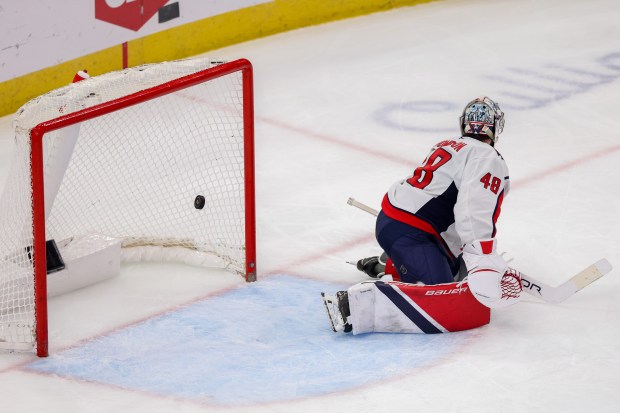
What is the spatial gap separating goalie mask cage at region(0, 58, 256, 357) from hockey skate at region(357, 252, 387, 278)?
1.15 ft

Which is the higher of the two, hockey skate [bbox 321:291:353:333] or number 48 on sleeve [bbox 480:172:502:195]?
number 48 on sleeve [bbox 480:172:502:195]

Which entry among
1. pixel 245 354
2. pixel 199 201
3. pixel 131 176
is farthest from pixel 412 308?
pixel 131 176

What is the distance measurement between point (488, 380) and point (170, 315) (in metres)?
1.02

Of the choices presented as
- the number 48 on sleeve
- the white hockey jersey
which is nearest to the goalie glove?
the white hockey jersey

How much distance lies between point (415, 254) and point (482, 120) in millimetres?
428

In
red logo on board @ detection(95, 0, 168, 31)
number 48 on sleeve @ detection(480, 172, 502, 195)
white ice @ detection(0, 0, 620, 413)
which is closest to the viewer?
white ice @ detection(0, 0, 620, 413)

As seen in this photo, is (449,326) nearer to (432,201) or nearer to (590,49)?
(432,201)

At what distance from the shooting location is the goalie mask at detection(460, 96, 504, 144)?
3512mm

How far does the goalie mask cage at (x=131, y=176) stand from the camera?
3383mm

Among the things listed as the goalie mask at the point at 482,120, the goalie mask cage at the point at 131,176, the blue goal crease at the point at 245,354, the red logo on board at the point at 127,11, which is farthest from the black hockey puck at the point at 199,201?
the red logo on board at the point at 127,11

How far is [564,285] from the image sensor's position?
11.8ft

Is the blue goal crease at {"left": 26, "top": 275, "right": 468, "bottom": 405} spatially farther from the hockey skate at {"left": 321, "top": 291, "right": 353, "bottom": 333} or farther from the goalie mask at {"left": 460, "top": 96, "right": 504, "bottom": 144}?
the goalie mask at {"left": 460, "top": 96, "right": 504, "bottom": 144}

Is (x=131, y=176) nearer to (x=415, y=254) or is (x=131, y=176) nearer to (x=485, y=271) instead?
(x=415, y=254)

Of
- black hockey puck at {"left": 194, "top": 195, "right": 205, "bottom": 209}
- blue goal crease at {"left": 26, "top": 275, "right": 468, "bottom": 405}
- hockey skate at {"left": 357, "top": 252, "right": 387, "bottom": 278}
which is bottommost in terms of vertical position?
blue goal crease at {"left": 26, "top": 275, "right": 468, "bottom": 405}
